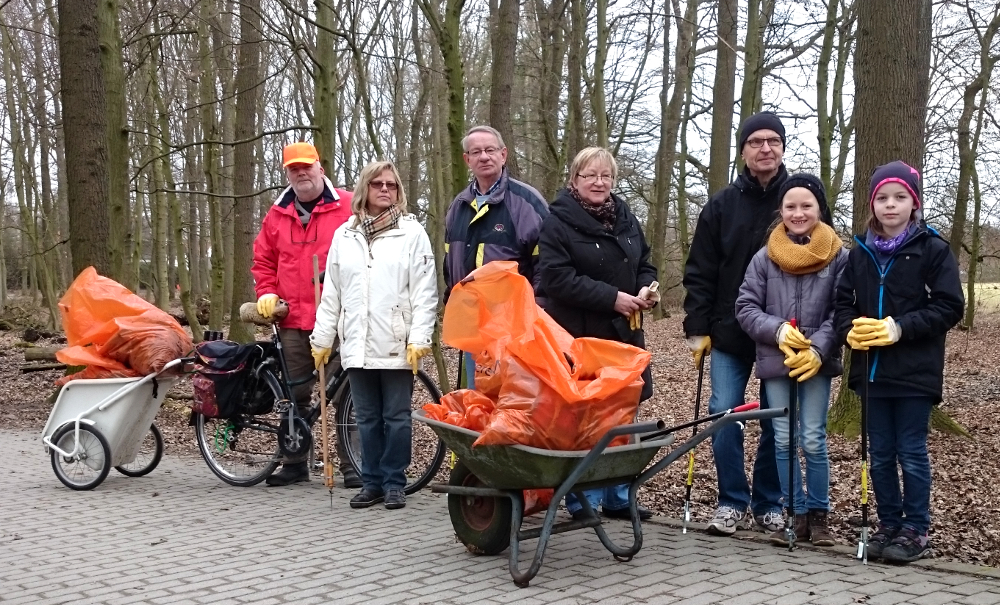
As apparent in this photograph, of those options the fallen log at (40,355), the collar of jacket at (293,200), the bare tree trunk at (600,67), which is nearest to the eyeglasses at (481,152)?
the collar of jacket at (293,200)

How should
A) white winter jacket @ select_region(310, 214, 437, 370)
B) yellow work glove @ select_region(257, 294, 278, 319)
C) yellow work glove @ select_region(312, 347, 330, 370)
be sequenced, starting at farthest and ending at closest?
1. yellow work glove @ select_region(257, 294, 278, 319)
2. yellow work glove @ select_region(312, 347, 330, 370)
3. white winter jacket @ select_region(310, 214, 437, 370)

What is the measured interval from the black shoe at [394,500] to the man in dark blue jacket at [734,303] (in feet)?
6.30

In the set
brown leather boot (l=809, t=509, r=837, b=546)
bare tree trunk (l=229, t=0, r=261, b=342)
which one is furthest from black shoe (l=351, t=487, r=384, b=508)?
bare tree trunk (l=229, t=0, r=261, b=342)

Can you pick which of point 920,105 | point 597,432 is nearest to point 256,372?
point 597,432

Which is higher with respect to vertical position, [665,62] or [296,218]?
[665,62]

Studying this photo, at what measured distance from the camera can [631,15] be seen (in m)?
15.5

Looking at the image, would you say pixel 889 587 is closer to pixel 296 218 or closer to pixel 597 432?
pixel 597 432

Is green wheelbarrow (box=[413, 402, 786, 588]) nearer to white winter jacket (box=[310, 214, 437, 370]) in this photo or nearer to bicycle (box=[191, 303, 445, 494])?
white winter jacket (box=[310, 214, 437, 370])

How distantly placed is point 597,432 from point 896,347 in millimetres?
1475

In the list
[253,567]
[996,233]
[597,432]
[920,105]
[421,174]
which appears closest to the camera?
[597,432]

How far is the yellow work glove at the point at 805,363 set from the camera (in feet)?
14.5

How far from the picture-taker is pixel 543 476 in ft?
13.4

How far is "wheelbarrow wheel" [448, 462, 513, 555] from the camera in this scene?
4465mm

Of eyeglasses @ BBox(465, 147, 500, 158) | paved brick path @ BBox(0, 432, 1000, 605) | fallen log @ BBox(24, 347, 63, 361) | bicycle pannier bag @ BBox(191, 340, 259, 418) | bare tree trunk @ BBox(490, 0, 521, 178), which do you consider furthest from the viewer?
fallen log @ BBox(24, 347, 63, 361)
